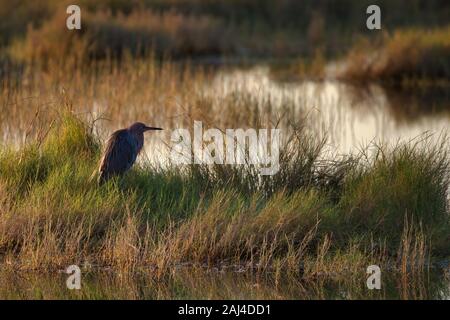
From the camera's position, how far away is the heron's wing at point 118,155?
8.04 meters

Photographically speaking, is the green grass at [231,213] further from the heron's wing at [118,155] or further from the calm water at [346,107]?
the calm water at [346,107]

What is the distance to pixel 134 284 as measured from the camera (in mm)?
6922

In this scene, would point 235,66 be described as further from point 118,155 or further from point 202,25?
point 118,155

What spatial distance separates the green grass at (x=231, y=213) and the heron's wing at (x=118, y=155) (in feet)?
0.41

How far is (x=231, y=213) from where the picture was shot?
299 inches

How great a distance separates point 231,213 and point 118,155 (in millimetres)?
1128

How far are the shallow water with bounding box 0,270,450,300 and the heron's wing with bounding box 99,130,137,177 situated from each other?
3.89ft

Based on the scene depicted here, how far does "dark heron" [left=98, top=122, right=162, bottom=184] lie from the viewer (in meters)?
8.04

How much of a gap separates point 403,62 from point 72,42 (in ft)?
21.6

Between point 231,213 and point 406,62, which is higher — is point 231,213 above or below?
below

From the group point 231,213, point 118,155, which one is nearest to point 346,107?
point 118,155

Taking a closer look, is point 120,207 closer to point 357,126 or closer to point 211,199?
point 211,199
